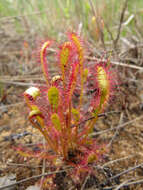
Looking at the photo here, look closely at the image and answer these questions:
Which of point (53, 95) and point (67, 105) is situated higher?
point (53, 95)

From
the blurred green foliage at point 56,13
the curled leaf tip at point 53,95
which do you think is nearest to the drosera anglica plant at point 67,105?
the curled leaf tip at point 53,95

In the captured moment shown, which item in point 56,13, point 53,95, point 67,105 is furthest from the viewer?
point 56,13

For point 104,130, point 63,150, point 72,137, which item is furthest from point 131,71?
point 63,150

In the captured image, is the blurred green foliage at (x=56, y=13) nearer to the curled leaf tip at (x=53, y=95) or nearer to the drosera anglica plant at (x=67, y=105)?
the drosera anglica plant at (x=67, y=105)

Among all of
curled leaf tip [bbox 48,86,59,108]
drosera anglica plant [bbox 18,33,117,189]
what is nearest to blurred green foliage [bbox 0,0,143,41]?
drosera anglica plant [bbox 18,33,117,189]

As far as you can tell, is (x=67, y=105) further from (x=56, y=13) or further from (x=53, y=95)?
(x=56, y=13)

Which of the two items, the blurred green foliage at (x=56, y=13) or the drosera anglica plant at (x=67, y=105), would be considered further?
the blurred green foliage at (x=56, y=13)

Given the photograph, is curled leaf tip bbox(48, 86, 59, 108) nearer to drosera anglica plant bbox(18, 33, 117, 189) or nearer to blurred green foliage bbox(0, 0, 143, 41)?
drosera anglica plant bbox(18, 33, 117, 189)

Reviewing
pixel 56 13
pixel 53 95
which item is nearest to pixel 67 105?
pixel 53 95
